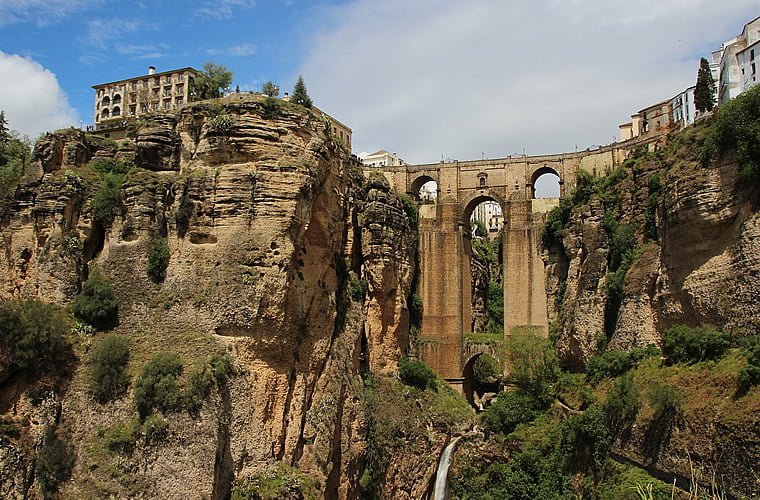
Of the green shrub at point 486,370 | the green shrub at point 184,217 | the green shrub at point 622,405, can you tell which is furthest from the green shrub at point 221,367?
the green shrub at point 486,370

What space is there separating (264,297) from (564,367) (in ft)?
70.2

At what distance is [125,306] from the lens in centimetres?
2809

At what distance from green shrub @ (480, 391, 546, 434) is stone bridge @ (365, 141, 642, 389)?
556 centimetres

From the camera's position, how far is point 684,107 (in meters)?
52.0

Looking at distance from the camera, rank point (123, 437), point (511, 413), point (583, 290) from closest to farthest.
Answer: point (123, 437) < point (511, 413) < point (583, 290)

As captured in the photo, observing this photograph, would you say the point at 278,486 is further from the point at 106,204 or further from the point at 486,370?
→ the point at 486,370

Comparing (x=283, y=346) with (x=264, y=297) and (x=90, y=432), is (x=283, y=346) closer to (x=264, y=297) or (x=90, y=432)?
(x=264, y=297)

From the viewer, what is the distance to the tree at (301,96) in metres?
35.4

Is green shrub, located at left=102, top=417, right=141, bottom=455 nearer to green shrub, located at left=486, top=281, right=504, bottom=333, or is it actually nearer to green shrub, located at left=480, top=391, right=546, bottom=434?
green shrub, located at left=480, top=391, right=546, bottom=434

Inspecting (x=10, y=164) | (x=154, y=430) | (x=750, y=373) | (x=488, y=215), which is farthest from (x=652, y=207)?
(x=488, y=215)

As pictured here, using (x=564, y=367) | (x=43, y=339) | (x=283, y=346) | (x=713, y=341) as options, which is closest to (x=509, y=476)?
(x=564, y=367)

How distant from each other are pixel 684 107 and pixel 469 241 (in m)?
18.2

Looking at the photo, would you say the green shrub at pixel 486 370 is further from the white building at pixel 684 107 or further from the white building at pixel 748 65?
the white building at pixel 748 65

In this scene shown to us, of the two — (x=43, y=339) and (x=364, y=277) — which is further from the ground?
(x=364, y=277)
